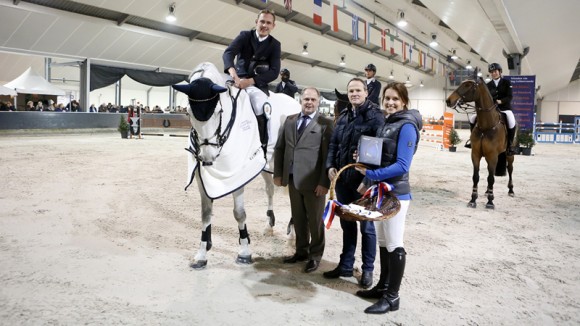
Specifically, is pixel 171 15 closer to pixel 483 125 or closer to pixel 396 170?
pixel 483 125

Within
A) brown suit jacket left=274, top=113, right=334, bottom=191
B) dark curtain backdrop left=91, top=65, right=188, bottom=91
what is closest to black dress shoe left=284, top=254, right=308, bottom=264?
brown suit jacket left=274, top=113, right=334, bottom=191

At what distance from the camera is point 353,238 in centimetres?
312

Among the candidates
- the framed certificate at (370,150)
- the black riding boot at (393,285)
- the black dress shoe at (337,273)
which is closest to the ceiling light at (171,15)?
the black dress shoe at (337,273)

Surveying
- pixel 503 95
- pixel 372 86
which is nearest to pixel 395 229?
pixel 372 86

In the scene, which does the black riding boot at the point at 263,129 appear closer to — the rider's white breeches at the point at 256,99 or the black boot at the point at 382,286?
the rider's white breeches at the point at 256,99

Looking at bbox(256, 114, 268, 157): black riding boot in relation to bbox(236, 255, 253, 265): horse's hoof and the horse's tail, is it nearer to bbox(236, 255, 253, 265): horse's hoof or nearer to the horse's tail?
bbox(236, 255, 253, 265): horse's hoof

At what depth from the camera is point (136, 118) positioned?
16.0 metres

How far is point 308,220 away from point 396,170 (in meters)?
1.20

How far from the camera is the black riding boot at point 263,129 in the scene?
3590 mm

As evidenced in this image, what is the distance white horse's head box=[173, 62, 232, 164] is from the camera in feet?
9.05

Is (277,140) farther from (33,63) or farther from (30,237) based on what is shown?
(33,63)

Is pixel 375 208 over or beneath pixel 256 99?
beneath

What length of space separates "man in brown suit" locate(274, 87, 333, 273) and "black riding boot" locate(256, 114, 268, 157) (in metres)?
0.28

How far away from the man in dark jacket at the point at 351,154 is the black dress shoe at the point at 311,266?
0.14 metres
